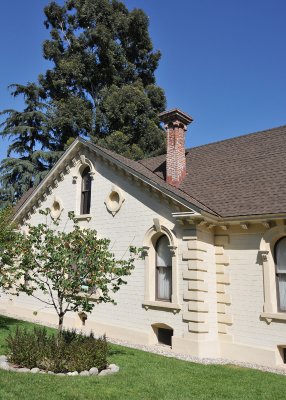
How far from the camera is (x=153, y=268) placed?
14.2m

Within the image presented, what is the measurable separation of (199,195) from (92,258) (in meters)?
5.88

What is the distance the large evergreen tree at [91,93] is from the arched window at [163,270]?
19.7 meters

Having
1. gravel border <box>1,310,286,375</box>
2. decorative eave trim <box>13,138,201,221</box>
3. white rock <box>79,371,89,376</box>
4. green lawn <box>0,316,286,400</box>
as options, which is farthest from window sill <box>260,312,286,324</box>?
white rock <box>79,371,89,376</box>

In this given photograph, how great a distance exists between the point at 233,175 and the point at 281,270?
4245 millimetres

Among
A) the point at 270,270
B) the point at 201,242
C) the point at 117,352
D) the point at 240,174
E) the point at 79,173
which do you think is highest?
the point at 79,173

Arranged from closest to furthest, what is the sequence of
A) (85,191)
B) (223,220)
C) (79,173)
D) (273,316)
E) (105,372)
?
(105,372)
(273,316)
(223,220)
(85,191)
(79,173)

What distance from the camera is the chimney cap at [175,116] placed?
1608 cm

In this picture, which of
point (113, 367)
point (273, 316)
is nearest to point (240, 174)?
point (273, 316)

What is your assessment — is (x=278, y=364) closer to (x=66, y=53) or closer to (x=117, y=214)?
(x=117, y=214)

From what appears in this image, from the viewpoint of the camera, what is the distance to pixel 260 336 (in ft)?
38.8

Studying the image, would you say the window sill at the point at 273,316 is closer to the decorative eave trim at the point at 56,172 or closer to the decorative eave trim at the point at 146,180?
the decorative eave trim at the point at 146,180

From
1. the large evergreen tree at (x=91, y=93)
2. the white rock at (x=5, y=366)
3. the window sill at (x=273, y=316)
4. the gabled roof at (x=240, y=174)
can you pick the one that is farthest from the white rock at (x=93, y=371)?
the large evergreen tree at (x=91, y=93)

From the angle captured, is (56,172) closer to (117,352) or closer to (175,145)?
(175,145)

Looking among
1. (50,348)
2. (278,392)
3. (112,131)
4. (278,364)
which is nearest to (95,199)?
(50,348)
